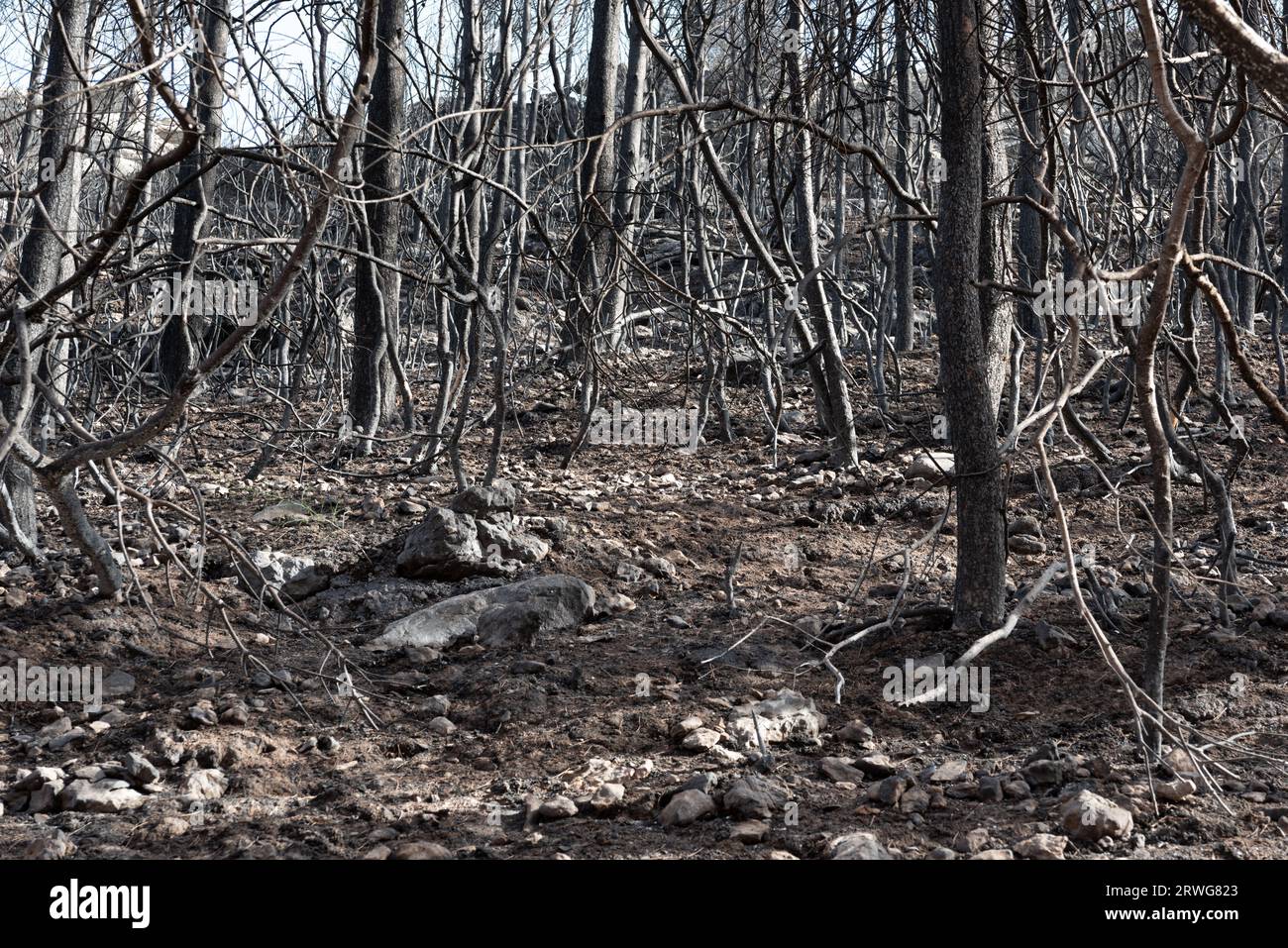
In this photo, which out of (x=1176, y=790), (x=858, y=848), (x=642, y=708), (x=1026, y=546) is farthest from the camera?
(x=1026, y=546)

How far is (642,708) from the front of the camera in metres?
3.67

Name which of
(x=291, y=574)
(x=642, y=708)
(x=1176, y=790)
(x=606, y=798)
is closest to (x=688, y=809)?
(x=606, y=798)

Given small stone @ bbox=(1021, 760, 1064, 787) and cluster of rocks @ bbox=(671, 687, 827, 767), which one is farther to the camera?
cluster of rocks @ bbox=(671, 687, 827, 767)

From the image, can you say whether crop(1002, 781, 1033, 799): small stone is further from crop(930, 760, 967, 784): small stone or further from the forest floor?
crop(930, 760, 967, 784): small stone

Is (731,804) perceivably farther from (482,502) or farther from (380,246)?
(380,246)

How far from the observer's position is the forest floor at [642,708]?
9.32ft

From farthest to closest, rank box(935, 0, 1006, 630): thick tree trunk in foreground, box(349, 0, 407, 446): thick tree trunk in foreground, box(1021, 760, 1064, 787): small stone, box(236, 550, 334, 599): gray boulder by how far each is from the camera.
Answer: box(349, 0, 407, 446): thick tree trunk in foreground
box(236, 550, 334, 599): gray boulder
box(935, 0, 1006, 630): thick tree trunk in foreground
box(1021, 760, 1064, 787): small stone

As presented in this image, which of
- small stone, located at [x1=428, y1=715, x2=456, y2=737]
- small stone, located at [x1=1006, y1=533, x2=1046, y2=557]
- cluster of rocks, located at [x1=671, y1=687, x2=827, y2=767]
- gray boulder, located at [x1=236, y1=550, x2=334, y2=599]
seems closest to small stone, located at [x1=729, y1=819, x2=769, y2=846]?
cluster of rocks, located at [x1=671, y1=687, x2=827, y2=767]

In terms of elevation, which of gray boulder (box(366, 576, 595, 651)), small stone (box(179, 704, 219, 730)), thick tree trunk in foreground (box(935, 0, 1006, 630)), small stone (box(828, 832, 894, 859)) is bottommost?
small stone (box(828, 832, 894, 859))

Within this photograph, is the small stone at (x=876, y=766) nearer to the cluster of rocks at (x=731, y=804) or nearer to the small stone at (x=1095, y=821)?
the cluster of rocks at (x=731, y=804)

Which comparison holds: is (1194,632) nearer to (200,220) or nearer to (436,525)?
(436,525)

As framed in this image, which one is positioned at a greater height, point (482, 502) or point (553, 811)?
point (482, 502)

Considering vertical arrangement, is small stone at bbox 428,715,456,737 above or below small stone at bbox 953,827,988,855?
above

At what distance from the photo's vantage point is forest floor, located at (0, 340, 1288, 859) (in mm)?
2840
